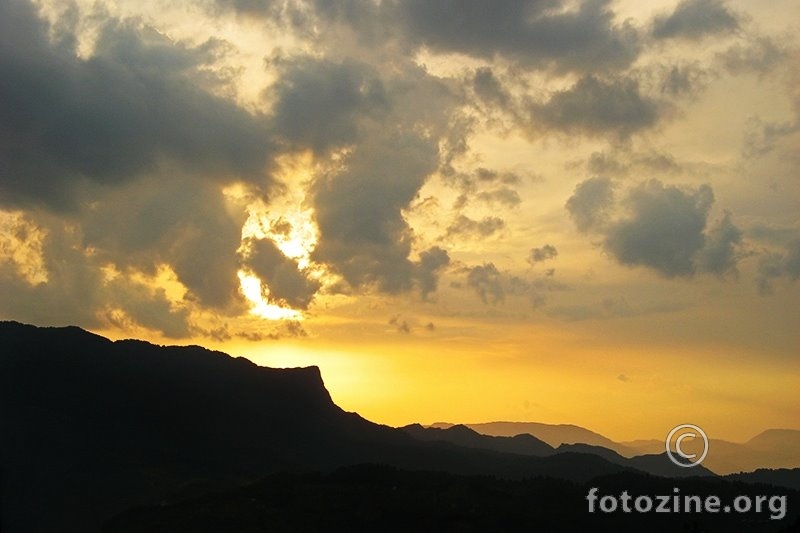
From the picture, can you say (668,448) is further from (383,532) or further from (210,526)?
(210,526)

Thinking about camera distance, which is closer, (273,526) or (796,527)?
(796,527)

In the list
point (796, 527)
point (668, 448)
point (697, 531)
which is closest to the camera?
point (697, 531)

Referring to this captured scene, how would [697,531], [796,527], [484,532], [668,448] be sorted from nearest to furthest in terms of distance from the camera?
1. [697,531]
2. [668,448]
3. [796,527]
4. [484,532]

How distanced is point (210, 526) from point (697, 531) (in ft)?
432

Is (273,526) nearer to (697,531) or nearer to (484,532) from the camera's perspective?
(484,532)

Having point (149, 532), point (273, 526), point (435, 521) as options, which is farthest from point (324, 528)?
point (149, 532)

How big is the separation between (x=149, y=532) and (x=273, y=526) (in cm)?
2915

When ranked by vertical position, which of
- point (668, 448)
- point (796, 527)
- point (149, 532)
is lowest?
point (149, 532)

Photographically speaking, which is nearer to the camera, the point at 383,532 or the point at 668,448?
the point at 668,448

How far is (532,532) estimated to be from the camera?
7864 inches

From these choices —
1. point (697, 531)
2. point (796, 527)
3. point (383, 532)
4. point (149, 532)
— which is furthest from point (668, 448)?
point (149, 532)

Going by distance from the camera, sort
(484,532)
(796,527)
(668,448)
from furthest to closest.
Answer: (484,532) → (796,527) → (668,448)

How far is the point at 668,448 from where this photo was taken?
10188 centimetres

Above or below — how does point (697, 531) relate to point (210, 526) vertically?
above
